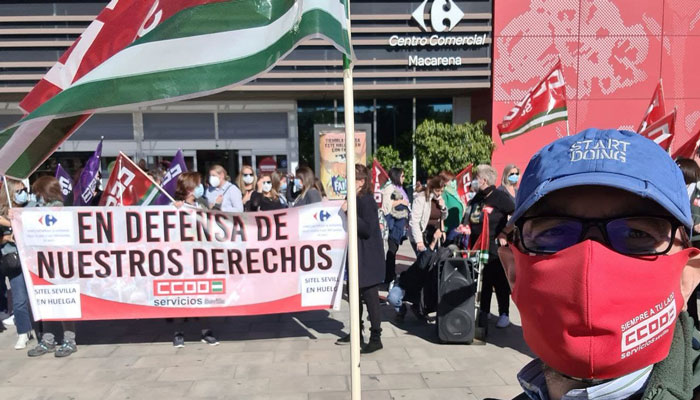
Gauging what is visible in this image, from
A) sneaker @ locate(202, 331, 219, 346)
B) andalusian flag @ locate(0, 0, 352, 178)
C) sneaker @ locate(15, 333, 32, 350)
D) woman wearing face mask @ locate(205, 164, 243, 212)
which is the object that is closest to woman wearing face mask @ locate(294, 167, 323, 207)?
woman wearing face mask @ locate(205, 164, 243, 212)

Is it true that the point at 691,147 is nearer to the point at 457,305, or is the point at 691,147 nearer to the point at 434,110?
the point at 457,305

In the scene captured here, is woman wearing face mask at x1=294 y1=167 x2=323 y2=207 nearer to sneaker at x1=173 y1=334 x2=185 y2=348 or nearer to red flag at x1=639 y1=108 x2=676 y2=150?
sneaker at x1=173 y1=334 x2=185 y2=348

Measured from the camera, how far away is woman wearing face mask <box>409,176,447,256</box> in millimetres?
6547

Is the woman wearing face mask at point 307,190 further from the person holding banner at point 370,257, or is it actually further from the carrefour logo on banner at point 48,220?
the carrefour logo on banner at point 48,220

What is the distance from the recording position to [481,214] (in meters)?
5.55

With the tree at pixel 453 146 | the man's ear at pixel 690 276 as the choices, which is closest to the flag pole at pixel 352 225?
the man's ear at pixel 690 276

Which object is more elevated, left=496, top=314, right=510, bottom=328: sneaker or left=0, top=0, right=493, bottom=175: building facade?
left=0, top=0, right=493, bottom=175: building facade

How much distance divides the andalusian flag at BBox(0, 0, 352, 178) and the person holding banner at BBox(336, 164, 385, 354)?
2.67 metres

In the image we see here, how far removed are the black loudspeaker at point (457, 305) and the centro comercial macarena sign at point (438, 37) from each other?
12.3 meters

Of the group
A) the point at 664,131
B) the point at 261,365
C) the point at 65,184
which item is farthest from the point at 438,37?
the point at 261,365

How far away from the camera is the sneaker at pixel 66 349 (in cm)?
503

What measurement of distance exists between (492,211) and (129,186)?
175 inches

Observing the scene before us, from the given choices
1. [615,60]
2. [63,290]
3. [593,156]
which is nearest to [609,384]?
[593,156]

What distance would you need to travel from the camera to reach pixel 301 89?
16.0 meters
